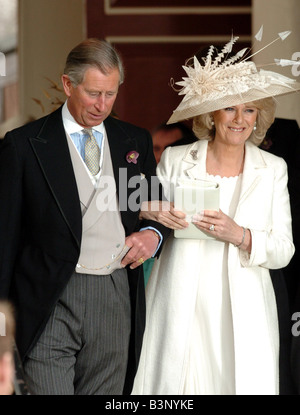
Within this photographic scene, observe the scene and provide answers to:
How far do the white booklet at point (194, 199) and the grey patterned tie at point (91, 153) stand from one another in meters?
0.44

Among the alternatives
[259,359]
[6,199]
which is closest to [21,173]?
[6,199]

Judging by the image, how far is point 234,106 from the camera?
436 centimetres

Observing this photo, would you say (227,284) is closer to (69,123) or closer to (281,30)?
(69,123)

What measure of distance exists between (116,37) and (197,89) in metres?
3.90

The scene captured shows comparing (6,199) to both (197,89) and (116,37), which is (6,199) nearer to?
(197,89)

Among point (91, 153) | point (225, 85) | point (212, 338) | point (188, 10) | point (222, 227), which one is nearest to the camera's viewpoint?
point (91, 153)

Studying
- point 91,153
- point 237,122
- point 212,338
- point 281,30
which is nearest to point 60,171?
point 91,153

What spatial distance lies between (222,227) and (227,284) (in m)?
0.28

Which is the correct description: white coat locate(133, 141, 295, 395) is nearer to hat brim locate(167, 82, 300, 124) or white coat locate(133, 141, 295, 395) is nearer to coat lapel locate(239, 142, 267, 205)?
coat lapel locate(239, 142, 267, 205)

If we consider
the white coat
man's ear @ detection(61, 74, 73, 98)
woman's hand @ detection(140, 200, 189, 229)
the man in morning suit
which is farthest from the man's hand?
man's ear @ detection(61, 74, 73, 98)

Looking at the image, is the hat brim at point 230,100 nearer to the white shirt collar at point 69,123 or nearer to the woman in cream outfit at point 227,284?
the woman in cream outfit at point 227,284

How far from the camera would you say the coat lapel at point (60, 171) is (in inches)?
148

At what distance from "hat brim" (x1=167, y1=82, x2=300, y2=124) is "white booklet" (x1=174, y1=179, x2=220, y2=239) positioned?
0.34 m

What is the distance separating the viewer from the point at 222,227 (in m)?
4.20
